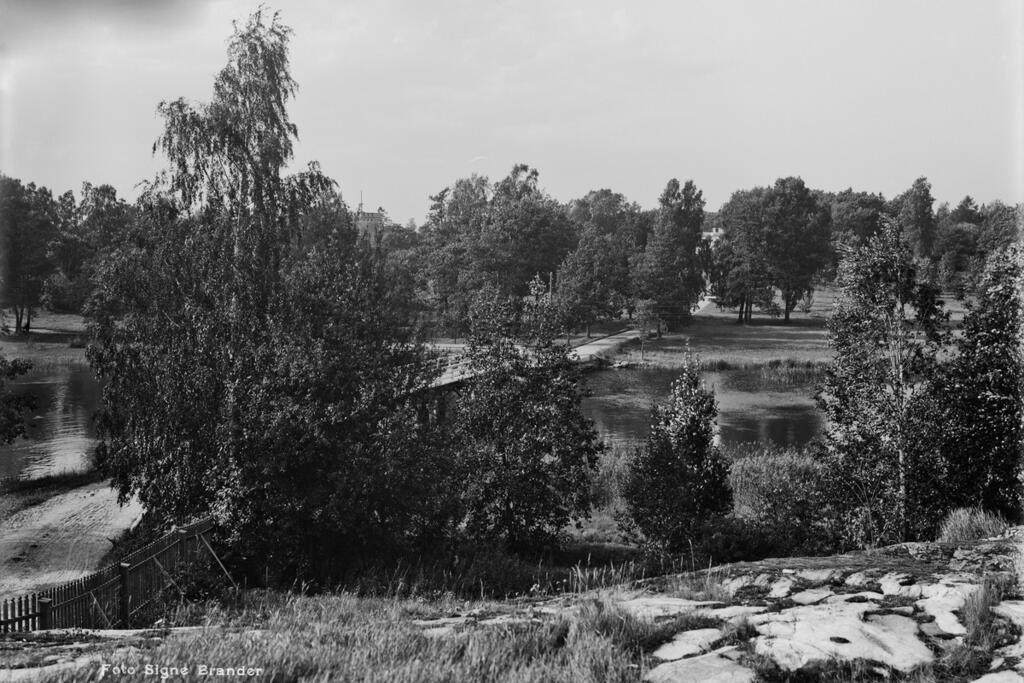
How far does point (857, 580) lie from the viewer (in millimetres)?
8125

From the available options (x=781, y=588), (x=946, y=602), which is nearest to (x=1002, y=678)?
(x=946, y=602)

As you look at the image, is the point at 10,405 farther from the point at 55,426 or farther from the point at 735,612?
the point at 735,612

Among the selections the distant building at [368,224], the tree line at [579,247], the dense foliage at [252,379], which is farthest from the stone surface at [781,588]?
the tree line at [579,247]

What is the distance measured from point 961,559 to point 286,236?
61.6 feet

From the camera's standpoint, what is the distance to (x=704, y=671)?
586cm

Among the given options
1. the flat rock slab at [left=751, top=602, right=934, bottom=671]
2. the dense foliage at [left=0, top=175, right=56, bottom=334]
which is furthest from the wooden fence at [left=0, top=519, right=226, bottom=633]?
the dense foliage at [left=0, top=175, right=56, bottom=334]

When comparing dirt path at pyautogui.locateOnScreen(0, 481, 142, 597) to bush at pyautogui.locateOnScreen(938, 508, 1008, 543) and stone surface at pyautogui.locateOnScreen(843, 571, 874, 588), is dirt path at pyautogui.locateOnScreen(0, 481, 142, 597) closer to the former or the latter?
stone surface at pyautogui.locateOnScreen(843, 571, 874, 588)

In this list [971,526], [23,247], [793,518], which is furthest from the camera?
[23,247]

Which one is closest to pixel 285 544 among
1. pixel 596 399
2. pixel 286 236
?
pixel 286 236

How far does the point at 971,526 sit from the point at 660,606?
280 inches

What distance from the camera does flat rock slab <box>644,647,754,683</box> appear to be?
18.8 feet

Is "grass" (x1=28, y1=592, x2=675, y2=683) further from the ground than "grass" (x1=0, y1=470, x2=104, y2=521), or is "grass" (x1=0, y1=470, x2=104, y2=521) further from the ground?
"grass" (x1=28, y1=592, x2=675, y2=683)

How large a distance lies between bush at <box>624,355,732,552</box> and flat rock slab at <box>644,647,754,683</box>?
1100 centimetres

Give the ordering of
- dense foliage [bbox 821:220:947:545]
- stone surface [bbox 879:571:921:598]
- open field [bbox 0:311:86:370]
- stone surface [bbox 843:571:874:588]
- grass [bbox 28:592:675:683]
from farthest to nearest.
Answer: open field [bbox 0:311:86:370] < dense foliage [bbox 821:220:947:545] < stone surface [bbox 843:571:874:588] < stone surface [bbox 879:571:921:598] < grass [bbox 28:592:675:683]
